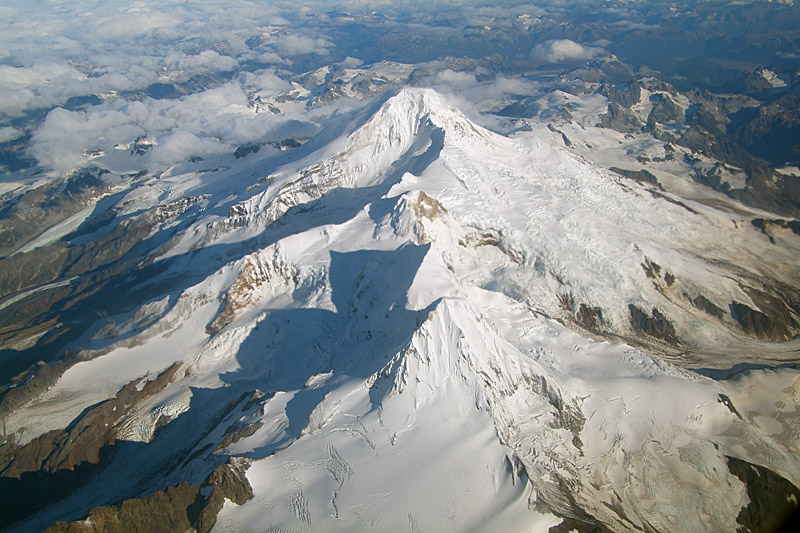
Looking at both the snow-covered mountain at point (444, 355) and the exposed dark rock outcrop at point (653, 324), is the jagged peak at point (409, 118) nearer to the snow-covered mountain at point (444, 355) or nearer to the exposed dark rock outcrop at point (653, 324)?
the snow-covered mountain at point (444, 355)

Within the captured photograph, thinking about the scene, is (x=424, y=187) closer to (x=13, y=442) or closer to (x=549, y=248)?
(x=549, y=248)

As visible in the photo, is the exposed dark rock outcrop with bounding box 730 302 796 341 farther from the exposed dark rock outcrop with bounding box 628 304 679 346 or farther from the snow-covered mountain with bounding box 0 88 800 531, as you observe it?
the exposed dark rock outcrop with bounding box 628 304 679 346

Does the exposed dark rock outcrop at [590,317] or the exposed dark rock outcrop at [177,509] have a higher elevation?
the exposed dark rock outcrop at [177,509]

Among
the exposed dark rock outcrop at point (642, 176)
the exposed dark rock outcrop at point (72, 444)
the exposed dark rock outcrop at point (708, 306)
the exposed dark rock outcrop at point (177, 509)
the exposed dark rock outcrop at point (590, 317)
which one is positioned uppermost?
the exposed dark rock outcrop at point (177, 509)

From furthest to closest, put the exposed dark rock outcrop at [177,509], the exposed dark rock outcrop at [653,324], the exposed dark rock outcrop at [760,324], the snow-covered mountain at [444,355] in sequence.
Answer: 1. the exposed dark rock outcrop at [760,324]
2. the exposed dark rock outcrop at [653,324]
3. the snow-covered mountain at [444,355]
4. the exposed dark rock outcrop at [177,509]

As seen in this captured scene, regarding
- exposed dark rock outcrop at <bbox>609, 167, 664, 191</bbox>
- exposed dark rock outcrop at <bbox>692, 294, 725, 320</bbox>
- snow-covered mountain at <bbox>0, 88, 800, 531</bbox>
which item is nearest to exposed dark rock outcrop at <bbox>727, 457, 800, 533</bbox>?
snow-covered mountain at <bbox>0, 88, 800, 531</bbox>

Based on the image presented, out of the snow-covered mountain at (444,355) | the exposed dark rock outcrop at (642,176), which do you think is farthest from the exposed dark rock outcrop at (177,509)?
the exposed dark rock outcrop at (642,176)

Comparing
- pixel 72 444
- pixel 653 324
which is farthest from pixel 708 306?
pixel 72 444

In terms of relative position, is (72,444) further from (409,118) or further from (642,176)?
(642,176)
